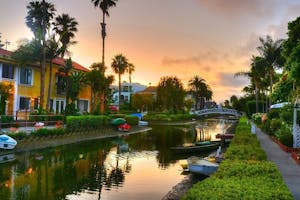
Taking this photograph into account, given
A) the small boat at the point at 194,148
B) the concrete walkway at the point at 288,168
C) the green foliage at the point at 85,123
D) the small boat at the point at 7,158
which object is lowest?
the small boat at the point at 7,158

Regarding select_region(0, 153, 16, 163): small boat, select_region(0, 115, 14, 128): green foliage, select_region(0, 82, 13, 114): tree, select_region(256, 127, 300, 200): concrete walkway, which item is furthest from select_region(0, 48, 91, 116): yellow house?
select_region(256, 127, 300, 200): concrete walkway

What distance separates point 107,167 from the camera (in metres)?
23.6

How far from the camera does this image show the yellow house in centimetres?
4181

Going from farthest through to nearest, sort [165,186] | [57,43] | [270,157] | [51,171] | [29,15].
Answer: [29,15], [57,43], [51,171], [270,157], [165,186]

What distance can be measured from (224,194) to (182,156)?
67.6 feet

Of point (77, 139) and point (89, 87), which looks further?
point (89, 87)

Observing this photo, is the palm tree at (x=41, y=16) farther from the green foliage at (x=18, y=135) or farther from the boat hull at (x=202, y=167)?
the boat hull at (x=202, y=167)

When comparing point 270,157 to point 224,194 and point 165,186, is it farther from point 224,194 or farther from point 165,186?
point 224,194

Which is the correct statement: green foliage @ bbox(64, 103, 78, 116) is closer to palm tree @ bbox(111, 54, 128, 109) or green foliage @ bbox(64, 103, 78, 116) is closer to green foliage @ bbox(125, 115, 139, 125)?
green foliage @ bbox(125, 115, 139, 125)

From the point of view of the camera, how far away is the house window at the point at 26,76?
4442cm

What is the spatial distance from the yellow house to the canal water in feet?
45.0

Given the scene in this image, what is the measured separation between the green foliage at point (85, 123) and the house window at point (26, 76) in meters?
9.46

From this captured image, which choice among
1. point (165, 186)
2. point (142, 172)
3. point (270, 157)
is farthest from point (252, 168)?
point (142, 172)

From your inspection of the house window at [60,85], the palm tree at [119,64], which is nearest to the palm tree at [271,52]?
the house window at [60,85]
